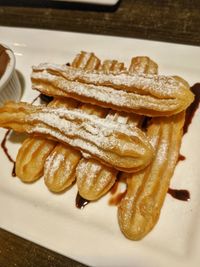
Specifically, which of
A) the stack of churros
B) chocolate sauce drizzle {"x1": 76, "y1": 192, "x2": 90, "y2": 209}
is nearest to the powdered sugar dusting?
the stack of churros

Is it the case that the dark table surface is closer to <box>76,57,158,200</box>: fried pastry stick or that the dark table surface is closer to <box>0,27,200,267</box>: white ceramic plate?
<box>0,27,200,267</box>: white ceramic plate

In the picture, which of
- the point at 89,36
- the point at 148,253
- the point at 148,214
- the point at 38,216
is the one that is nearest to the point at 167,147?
the point at 148,214

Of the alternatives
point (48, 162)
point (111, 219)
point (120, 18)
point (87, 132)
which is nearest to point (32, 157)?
point (48, 162)

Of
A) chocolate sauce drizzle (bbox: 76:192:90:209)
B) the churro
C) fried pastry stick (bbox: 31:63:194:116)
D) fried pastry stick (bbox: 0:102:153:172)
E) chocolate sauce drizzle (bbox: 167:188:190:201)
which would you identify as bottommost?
chocolate sauce drizzle (bbox: 76:192:90:209)

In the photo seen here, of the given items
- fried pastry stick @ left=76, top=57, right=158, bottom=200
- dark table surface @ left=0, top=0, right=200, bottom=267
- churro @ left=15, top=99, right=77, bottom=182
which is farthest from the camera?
dark table surface @ left=0, top=0, right=200, bottom=267

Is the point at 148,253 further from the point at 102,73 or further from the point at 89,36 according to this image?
the point at 89,36

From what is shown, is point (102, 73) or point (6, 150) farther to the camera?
point (6, 150)

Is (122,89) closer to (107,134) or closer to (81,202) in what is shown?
(107,134)
